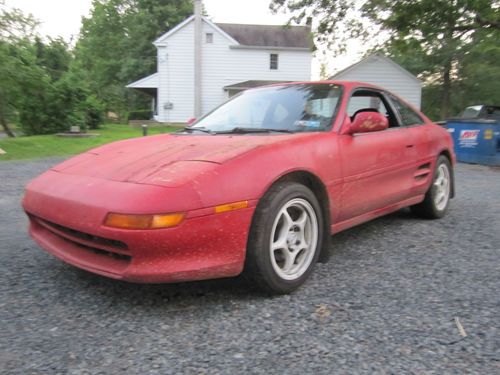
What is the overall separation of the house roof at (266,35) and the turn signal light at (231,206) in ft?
93.3

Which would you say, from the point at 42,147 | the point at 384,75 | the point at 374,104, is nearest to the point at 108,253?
the point at 374,104

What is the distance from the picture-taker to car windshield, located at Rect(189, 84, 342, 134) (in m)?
3.29

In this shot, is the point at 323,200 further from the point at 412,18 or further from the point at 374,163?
the point at 412,18

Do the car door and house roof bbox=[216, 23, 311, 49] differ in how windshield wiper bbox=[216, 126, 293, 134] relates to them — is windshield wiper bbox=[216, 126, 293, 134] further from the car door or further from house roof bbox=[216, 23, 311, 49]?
house roof bbox=[216, 23, 311, 49]

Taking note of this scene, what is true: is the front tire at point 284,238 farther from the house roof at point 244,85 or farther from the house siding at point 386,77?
the house roof at point 244,85

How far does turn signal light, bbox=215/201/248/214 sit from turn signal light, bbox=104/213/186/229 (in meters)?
0.20

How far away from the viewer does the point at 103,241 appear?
236 centimetres

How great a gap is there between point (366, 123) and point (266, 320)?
172 cm

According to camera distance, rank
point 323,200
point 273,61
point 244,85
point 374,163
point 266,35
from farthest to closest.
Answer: point 266,35 → point 273,61 → point 244,85 → point 374,163 → point 323,200

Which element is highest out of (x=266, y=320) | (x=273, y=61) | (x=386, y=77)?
(x=273, y=61)

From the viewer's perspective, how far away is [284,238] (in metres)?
2.69

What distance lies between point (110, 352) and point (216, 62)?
28.2 metres

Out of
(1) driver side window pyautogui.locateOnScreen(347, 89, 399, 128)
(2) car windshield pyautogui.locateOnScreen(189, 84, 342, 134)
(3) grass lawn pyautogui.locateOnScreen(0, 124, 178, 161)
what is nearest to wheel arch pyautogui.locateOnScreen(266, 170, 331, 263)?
(2) car windshield pyautogui.locateOnScreen(189, 84, 342, 134)

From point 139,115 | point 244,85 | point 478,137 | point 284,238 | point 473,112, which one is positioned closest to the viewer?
point 284,238
